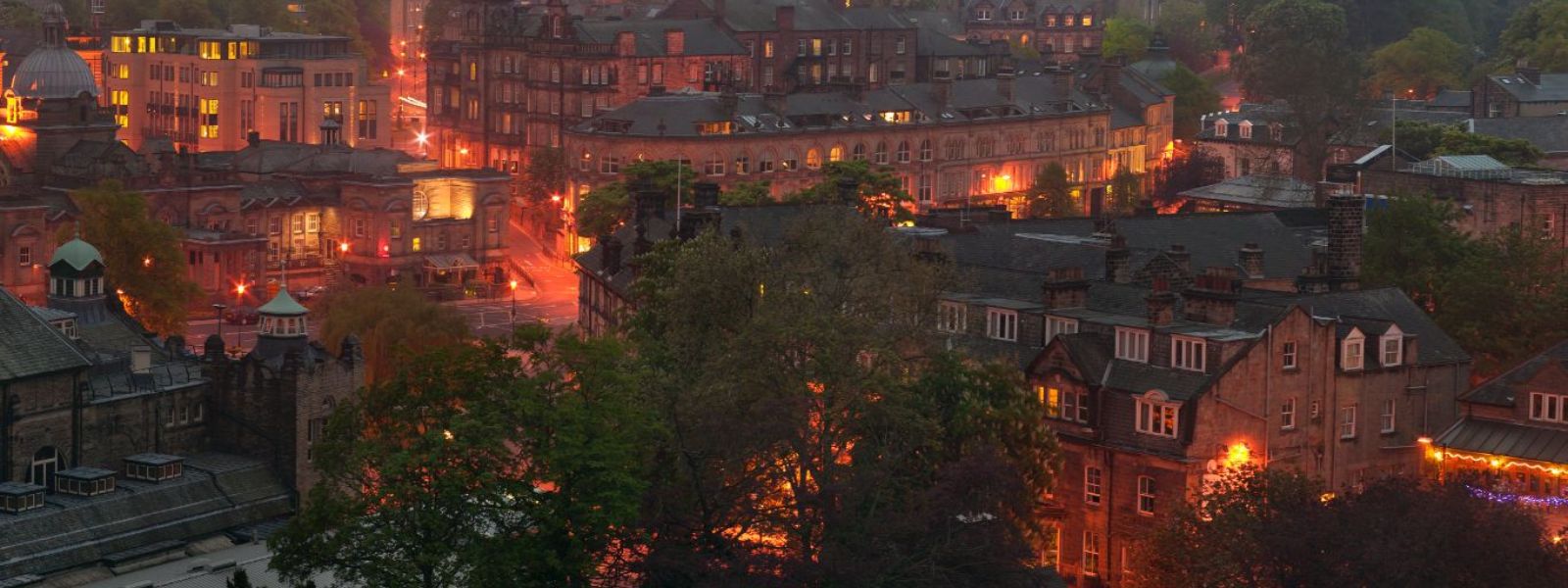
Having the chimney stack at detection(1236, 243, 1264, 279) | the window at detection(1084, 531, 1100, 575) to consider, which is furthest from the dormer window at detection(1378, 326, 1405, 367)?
the chimney stack at detection(1236, 243, 1264, 279)

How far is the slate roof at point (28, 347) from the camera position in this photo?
4306 inches

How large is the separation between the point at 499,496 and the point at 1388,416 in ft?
110

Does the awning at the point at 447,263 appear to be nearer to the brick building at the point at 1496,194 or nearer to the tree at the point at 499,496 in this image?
the brick building at the point at 1496,194

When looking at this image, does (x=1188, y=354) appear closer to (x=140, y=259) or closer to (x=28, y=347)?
A: (x=28, y=347)

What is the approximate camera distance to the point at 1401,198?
135 m

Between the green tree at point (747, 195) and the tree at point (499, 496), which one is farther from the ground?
the green tree at point (747, 195)

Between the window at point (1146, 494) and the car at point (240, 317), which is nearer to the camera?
the window at point (1146, 494)

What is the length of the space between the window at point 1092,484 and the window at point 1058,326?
497 cm

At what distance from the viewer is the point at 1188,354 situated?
101875 millimetres

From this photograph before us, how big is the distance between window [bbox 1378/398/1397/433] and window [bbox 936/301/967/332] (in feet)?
47.7

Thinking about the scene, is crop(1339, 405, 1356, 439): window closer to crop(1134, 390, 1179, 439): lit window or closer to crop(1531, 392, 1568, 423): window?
crop(1531, 392, 1568, 423): window

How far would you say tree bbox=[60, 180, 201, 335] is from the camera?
159875 millimetres

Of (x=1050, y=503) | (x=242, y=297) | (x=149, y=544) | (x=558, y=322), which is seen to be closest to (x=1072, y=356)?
(x=1050, y=503)

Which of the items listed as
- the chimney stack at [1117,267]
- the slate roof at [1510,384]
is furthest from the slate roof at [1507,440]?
the chimney stack at [1117,267]
